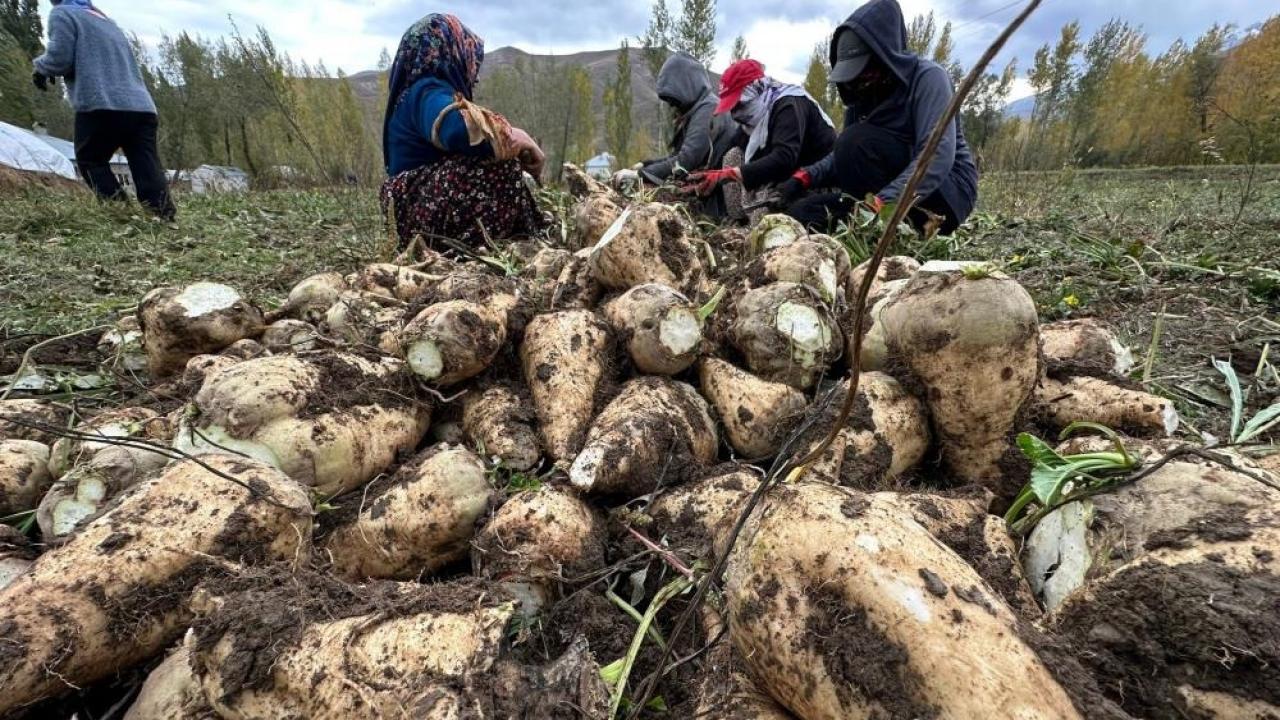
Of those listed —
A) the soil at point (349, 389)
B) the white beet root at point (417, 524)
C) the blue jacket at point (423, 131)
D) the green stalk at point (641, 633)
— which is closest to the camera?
the green stalk at point (641, 633)

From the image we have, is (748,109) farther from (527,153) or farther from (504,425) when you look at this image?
(504,425)

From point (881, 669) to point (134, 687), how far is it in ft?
5.08

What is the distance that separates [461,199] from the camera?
Answer: 3.50 m

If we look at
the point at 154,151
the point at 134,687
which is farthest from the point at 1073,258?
the point at 154,151

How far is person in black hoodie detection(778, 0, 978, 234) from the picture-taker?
358cm

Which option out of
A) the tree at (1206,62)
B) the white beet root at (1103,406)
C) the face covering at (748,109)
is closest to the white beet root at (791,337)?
the white beet root at (1103,406)

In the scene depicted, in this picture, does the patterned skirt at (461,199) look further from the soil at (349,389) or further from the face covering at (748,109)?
the face covering at (748,109)

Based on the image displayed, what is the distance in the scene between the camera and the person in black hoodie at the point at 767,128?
4.52 m

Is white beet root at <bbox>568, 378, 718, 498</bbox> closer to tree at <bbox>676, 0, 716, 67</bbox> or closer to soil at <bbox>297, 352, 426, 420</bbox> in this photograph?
soil at <bbox>297, 352, 426, 420</bbox>

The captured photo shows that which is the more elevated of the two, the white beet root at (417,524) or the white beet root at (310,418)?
the white beet root at (310,418)

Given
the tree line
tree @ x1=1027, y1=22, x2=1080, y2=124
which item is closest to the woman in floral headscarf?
the tree line

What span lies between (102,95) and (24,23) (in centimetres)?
2239

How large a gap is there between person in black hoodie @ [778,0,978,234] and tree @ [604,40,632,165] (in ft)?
54.3

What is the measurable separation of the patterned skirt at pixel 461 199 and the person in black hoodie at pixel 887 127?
196 cm
